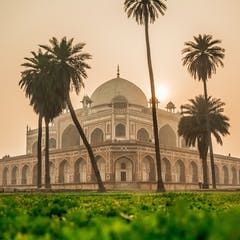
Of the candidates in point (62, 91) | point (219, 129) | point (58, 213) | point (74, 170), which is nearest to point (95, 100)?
point (74, 170)

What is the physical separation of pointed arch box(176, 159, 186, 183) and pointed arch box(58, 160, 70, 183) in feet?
51.5

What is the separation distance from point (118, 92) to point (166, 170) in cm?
1523

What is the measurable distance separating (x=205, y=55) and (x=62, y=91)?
51.2 feet

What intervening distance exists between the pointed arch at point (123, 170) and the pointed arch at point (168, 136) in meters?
13.7

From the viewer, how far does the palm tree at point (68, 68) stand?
31.4 metres

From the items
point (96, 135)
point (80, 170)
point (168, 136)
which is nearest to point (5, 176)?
point (80, 170)

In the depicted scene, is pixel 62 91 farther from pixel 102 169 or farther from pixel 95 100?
pixel 95 100

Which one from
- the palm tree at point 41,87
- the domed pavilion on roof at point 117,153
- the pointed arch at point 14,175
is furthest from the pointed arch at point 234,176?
the palm tree at point 41,87

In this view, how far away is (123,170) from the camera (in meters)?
48.2

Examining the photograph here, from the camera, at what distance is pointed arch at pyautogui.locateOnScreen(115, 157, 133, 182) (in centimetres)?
4805

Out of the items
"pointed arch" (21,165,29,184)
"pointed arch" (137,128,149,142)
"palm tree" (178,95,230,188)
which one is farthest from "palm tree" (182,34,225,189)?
"pointed arch" (21,165,29,184)

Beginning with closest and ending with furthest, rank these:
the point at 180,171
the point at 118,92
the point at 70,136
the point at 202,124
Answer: the point at 202,124
the point at 180,171
the point at 118,92
the point at 70,136

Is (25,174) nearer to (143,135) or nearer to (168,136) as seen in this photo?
(143,135)

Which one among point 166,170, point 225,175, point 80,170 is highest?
point 80,170
